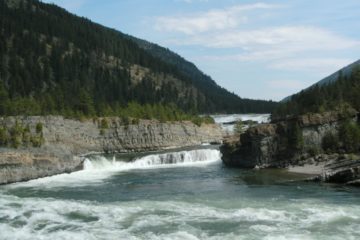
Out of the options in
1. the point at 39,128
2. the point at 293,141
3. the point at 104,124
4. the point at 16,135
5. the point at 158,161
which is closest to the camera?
the point at 16,135

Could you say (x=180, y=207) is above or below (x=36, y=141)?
below

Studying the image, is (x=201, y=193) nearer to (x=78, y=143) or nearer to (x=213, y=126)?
(x=78, y=143)

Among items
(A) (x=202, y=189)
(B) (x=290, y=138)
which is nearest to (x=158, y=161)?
(B) (x=290, y=138)

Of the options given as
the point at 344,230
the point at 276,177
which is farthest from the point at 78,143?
the point at 344,230

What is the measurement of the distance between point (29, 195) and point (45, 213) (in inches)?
444

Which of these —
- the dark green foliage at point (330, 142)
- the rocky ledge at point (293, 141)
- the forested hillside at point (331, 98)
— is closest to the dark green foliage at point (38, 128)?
the rocky ledge at point (293, 141)

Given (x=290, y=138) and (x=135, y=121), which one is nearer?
(x=290, y=138)

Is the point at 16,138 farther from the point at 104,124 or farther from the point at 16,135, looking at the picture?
the point at 104,124

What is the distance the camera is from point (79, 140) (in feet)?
349

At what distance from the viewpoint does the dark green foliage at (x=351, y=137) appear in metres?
74.8

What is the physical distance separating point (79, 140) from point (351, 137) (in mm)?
53675

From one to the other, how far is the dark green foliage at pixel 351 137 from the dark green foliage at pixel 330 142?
108 cm

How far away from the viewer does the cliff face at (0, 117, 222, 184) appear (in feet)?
223

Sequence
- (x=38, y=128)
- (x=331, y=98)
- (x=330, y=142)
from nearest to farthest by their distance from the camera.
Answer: (x=330, y=142) → (x=38, y=128) → (x=331, y=98)
